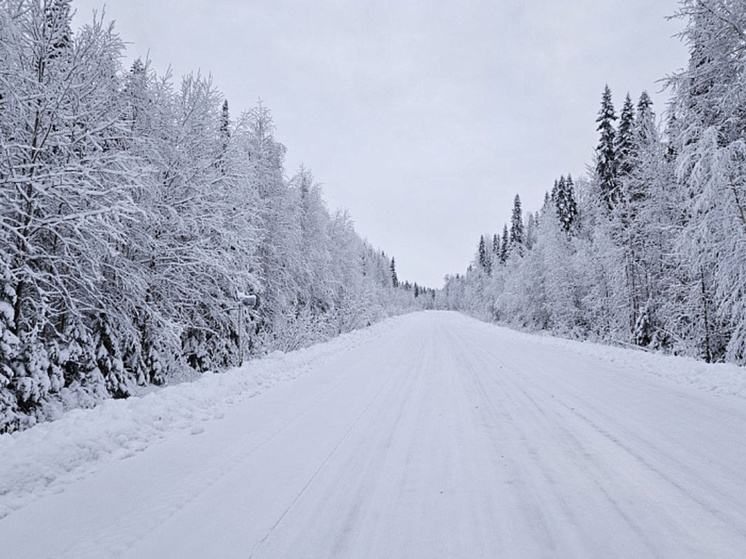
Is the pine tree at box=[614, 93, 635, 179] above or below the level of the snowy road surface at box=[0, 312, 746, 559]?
above

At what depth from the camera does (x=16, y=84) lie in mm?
7129

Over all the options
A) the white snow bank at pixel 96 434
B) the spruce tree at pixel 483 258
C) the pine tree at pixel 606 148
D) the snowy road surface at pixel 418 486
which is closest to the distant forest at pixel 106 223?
the white snow bank at pixel 96 434

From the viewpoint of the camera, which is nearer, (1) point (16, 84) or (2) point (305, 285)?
(1) point (16, 84)

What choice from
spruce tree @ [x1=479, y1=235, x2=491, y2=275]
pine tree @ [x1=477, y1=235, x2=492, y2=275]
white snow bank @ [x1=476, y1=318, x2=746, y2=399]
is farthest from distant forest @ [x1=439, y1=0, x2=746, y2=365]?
spruce tree @ [x1=479, y1=235, x2=491, y2=275]

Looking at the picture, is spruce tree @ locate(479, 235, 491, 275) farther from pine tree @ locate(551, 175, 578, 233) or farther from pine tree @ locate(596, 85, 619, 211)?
pine tree @ locate(596, 85, 619, 211)

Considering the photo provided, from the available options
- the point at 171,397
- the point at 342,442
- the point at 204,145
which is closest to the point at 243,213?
the point at 204,145

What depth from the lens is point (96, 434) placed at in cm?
516

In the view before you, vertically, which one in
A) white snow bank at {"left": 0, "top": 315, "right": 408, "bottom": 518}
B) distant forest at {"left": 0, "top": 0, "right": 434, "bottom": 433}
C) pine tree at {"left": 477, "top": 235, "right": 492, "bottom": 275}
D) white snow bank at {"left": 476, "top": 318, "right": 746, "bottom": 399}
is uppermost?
pine tree at {"left": 477, "top": 235, "right": 492, "bottom": 275}

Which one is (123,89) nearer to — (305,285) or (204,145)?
(204,145)

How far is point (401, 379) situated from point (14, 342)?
7.64 metres

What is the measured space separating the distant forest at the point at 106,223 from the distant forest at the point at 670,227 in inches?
546

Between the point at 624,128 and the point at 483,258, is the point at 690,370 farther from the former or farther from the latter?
the point at 483,258

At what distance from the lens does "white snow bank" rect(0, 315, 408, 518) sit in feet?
13.4

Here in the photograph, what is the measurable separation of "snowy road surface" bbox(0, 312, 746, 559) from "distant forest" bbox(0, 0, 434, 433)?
276cm
